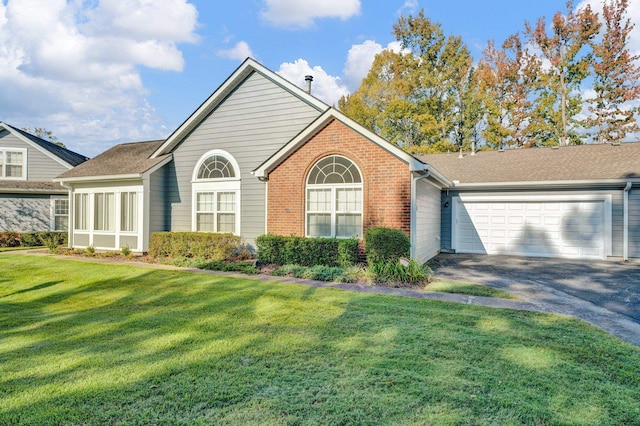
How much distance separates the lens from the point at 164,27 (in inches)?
534

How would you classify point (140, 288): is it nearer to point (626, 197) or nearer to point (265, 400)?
point (265, 400)

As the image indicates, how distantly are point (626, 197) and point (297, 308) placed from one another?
40.6 ft

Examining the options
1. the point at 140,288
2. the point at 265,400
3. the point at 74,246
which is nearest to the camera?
the point at 265,400

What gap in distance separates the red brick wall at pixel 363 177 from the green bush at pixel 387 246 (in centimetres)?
71

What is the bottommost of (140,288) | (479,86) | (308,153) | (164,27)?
(140,288)

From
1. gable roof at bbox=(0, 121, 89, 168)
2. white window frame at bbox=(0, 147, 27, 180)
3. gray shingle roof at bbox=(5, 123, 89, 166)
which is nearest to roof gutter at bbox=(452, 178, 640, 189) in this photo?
gable roof at bbox=(0, 121, 89, 168)

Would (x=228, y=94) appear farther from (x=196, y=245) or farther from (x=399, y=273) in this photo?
(x=399, y=273)

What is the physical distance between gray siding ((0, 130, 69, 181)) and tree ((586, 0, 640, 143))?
3297 cm

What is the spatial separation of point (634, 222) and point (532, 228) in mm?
2952

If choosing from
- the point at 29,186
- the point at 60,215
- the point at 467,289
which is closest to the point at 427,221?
the point at 467,289

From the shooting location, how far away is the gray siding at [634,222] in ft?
38.8

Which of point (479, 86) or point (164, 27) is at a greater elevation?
point (479, 86)

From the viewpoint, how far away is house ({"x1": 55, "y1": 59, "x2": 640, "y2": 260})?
33.8ft

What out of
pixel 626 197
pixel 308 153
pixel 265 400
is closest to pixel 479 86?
pixel 626 197
